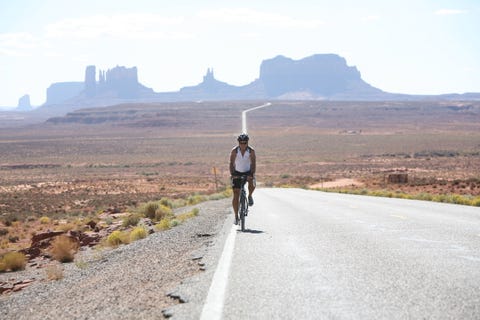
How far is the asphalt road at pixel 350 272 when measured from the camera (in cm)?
534

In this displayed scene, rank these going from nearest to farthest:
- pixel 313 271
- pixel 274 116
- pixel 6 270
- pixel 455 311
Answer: pixel 455 311
pixel 313 271
pixel 6 270
pixel 274 116

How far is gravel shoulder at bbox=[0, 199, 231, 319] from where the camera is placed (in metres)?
6.48

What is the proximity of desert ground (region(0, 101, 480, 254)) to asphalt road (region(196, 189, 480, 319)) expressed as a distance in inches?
541

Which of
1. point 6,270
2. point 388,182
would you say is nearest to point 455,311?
point 6,270

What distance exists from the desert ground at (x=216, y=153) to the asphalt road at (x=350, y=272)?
13.7 m

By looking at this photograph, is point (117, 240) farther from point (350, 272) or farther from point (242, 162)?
point (350, 272)

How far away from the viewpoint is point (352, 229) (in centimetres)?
1159

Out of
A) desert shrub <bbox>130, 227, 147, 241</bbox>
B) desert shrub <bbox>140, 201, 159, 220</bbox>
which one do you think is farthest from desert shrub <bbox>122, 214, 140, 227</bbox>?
desert shrub <bbox>130, 227, 147, 241</bbox>

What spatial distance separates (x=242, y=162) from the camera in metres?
11.9

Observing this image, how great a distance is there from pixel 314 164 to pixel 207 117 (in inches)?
3532

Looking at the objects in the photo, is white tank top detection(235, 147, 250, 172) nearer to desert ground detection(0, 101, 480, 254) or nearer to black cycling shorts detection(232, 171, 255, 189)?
black cycling shorts detection(232, 171, 255, 189)

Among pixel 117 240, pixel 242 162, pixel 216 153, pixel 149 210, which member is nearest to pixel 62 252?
pixel 117 240

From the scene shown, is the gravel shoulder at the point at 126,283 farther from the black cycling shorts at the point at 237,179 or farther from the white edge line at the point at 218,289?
the black cycling shorts at the point at 237,179

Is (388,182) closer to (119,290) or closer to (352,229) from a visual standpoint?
(352,229)
